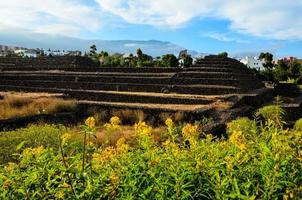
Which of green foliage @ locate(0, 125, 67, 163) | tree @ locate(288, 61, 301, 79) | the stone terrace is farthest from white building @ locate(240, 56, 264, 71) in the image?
green foliage @ locate(0, 125, 67, 163)

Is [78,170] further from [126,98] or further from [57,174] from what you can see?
[126,98]

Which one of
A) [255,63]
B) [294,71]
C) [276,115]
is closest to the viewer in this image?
[276,115]

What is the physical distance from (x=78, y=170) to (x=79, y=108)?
18.7 m

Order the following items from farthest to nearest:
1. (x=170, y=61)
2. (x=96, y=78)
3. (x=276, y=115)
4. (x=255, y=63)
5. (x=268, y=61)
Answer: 1. (x=255, y=63)
2. (x=268, y=61)
3. (x=170, y=61)
4. (x=96, y=78)
5. (x=276, y=115)

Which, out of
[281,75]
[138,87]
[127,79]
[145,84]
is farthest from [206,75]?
[281,75]

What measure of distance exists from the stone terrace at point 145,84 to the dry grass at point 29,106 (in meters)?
1.70

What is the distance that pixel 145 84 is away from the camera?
99.5 ft

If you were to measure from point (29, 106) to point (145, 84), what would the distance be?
9687 millimetres

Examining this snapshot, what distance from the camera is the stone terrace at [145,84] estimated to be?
25.7 metres

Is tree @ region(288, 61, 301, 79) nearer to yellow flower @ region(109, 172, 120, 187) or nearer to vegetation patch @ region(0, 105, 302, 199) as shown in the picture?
vegetation patch @ region(0, 105, 302, 199)

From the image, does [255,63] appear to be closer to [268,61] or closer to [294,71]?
[268,61]

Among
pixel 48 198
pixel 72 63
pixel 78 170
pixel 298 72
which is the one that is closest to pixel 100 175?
pixel 78 170

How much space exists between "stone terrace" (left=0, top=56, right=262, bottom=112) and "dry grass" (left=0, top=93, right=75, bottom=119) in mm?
1700

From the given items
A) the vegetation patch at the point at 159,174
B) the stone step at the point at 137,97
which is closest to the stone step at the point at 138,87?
the stone step at the point at 137,97
